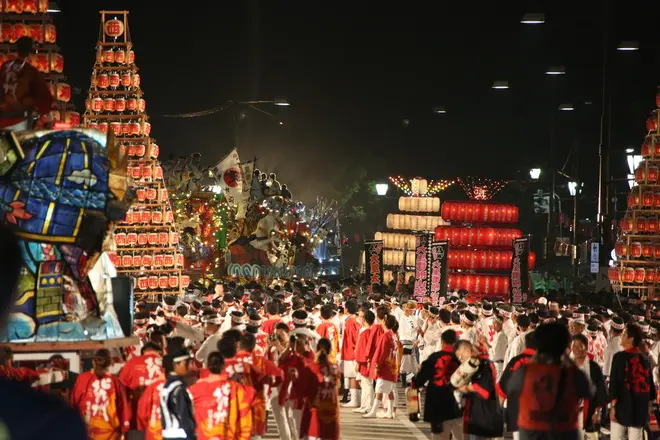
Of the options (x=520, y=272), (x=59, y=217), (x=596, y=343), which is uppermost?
(x=520, y=272)

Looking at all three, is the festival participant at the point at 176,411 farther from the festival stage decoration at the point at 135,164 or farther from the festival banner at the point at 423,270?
the festival banner at the point at 423,270

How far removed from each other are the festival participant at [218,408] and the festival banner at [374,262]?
3196cm

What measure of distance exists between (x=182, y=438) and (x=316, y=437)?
3.25 m

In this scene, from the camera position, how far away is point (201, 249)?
152ft

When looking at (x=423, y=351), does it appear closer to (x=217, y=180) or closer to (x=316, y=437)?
(x=316, y=437)

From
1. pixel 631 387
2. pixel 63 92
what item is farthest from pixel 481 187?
pixel 631 387

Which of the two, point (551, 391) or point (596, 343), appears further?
point (596, 343)

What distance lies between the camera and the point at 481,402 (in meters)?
11.7

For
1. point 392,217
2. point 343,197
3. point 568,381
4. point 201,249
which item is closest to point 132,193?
point 568,381

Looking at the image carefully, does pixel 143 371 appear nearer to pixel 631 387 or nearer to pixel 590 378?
pixel 590 378

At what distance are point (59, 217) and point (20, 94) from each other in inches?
72.8

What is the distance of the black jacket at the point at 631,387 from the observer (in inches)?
545

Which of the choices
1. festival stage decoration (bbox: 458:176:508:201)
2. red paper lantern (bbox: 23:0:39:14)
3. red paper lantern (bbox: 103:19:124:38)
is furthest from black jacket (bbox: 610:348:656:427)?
festival stage decoration (bbox: 458:176:508:201)

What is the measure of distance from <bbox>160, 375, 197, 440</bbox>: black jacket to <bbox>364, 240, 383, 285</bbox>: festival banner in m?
32.8
